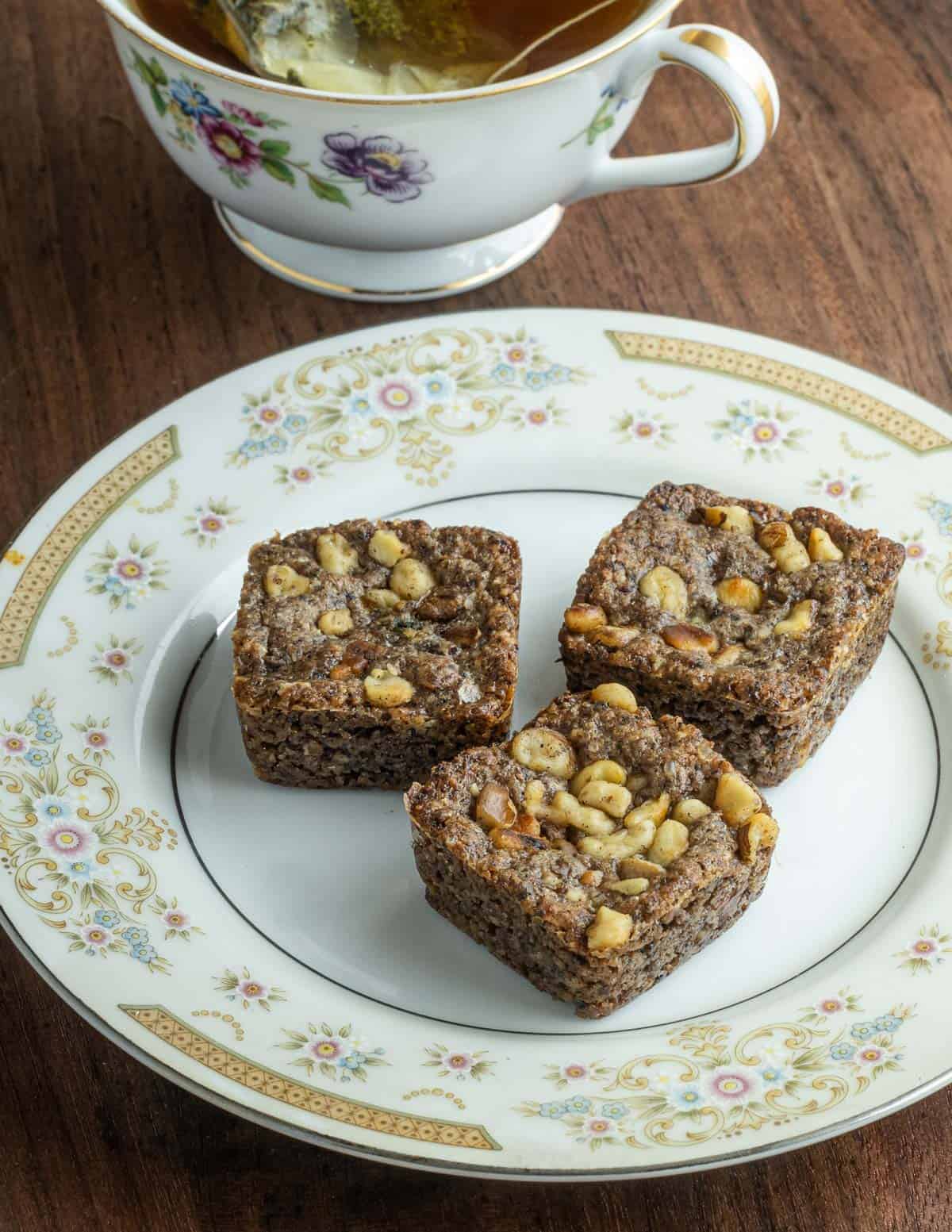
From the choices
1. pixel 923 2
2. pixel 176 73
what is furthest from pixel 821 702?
pixel 923 2

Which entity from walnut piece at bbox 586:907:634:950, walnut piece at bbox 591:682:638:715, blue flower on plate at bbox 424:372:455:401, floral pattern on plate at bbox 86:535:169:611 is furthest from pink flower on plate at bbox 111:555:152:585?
walnut piece at bbox 586:907:634:950

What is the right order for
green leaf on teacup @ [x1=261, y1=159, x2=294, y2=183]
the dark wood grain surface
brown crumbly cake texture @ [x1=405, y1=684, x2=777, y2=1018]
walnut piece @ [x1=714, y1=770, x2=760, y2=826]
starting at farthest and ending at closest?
green leaf on teacup @ [x1=261, y1=159, x2=294, y2=183] → the dark wood grain surface → walnut piece @ [x1=714, y1=770, x2=760, y2=826] → brown crumbly cake texture @ [x1=405, y1=684, x2=777, y2=1018]

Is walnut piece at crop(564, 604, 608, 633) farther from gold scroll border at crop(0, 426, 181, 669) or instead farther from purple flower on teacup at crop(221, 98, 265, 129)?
purple flower on teacup at crop(221, 98, 265, 129)

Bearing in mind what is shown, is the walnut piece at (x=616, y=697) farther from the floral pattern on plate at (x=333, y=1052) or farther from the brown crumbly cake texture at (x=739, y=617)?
the floral pattern on plate at (x=333, y=1052)

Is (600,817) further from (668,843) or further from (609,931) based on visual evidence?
(609,931)

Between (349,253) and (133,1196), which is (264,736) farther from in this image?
(349,253)

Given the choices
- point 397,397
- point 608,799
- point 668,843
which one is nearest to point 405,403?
point 397,397
